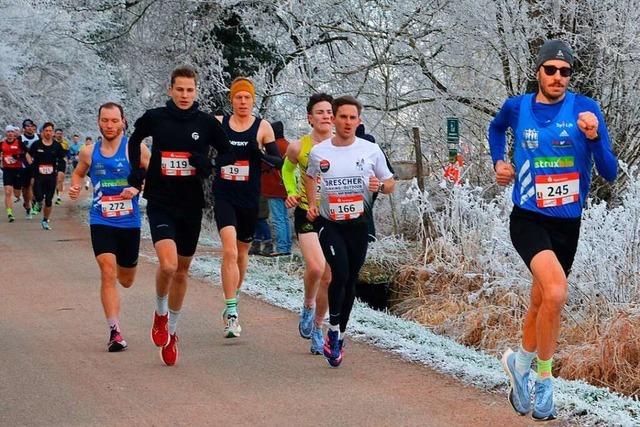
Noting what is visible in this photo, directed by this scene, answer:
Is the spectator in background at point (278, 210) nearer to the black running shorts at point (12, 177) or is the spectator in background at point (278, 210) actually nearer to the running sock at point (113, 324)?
the running sock at point (113, 324)

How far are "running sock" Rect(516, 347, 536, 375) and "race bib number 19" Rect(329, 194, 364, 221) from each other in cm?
188

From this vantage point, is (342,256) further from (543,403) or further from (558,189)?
(543,403)

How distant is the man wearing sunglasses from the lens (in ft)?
18.7

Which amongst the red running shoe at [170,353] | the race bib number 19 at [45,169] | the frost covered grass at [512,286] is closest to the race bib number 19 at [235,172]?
the red running shoe at [170,353]

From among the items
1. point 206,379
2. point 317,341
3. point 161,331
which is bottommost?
point 206,379

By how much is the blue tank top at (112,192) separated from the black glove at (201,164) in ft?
2.46

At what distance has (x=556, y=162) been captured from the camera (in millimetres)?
5797

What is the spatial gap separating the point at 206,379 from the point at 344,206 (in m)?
1.51

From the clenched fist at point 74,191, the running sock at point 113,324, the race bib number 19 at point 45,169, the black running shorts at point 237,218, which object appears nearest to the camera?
the running sock at point 113,324

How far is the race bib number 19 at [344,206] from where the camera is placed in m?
7.50

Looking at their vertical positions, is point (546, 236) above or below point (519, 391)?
above

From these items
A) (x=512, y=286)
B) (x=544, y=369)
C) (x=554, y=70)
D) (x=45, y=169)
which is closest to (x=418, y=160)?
(x=512, y=286)

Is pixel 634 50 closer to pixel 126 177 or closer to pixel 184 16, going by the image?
pixel 126 177

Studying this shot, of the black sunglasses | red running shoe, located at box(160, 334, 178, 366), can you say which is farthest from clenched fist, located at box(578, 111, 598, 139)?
red running shoe, located at box(160, 334, 178, 366)
